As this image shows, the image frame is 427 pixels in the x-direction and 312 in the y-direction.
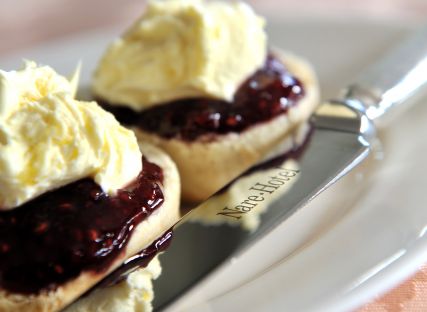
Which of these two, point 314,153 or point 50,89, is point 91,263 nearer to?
point 50,89

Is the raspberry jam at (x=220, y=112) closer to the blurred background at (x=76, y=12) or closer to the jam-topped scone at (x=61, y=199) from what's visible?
the jam-topped scone at (x=61, y=199)

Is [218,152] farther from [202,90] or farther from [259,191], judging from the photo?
[259,191]

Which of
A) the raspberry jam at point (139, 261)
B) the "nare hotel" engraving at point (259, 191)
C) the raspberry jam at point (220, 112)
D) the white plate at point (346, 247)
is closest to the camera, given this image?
the white plate at point (346, 247)

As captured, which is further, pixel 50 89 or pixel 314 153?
pixel 314 153

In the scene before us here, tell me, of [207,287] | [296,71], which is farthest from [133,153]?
[296,71]

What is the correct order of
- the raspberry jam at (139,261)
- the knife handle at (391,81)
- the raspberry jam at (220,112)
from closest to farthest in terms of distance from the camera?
the raspberry jam at (139,261), the raspberry jam at (220,112), the knife handle at (391,81)

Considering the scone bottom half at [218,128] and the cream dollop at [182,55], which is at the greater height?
the cream dollop at [182,55]

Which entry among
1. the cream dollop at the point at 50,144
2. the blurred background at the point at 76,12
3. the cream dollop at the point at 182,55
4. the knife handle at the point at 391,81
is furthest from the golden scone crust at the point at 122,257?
the blurred background at the point at 76,12
